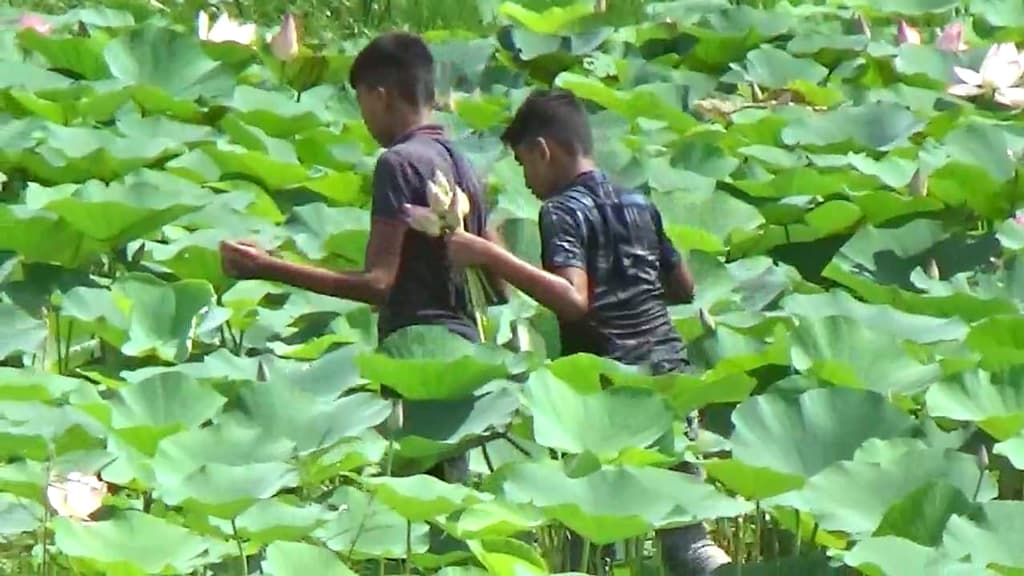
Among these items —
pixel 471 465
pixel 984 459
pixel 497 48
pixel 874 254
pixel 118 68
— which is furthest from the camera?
pixel 497 48

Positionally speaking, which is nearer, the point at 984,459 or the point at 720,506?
the point at 720,506

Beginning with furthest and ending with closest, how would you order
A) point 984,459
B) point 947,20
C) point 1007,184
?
point 947,20 < point 1007,184 < point 984,459

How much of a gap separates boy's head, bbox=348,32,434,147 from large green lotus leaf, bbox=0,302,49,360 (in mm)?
634

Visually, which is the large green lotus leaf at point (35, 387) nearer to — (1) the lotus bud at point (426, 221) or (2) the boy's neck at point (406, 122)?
(1) the lotus bud at point (426, 221)

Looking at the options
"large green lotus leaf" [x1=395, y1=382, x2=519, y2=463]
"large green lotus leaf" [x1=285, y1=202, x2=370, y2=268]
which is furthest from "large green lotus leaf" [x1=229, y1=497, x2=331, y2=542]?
"large green lotus leaf" [x1=285, y1=202, x2=370, y2=268]

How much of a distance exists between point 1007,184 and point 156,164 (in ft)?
5.72

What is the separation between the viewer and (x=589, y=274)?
3.44 m

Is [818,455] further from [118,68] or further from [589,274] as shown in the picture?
[118,68]

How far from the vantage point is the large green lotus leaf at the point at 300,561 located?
2.56 m

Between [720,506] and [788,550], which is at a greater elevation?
[720,506]

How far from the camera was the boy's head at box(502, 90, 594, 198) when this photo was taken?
11.3ft

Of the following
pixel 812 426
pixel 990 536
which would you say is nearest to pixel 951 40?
pixel 812 426

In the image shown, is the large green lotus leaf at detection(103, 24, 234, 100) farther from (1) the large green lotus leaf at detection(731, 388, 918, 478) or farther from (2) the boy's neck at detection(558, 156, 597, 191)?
(1) the large green lotus leaf at detection(731, 388, 918, 478)

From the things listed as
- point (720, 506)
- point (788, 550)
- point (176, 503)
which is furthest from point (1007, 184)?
point (176, 503)
